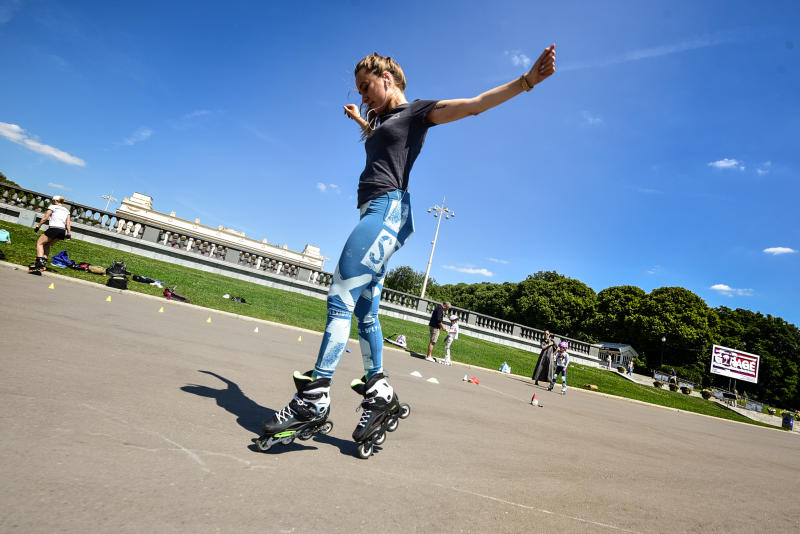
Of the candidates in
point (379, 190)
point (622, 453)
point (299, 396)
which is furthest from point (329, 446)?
point (622, 453)

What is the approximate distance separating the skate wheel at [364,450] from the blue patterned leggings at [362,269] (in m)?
0.47

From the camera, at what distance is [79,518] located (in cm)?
131

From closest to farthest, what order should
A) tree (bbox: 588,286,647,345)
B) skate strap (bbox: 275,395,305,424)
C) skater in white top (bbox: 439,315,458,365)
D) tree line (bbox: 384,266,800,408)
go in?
1. skate strap (bbox: 275,395,305,424)
2. skater in white top (bbox: 439,315,458,365)
3. tree line (bbox: 384,266,800,408)
4. tree (bbox: 588,286,647,345)

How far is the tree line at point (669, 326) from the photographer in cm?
5494

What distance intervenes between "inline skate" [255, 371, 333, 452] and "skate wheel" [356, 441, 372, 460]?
28 centimetres

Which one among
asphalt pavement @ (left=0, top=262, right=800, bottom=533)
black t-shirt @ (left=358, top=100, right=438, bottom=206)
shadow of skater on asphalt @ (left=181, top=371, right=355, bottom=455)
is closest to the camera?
asphalt pavement @ (left=0, top=262, right=800, bottom=533)

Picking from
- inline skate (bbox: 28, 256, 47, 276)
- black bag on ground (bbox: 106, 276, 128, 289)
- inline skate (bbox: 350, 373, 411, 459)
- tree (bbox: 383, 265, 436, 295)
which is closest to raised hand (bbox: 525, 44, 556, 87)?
inline skate (bbox: 350, 373, 411, 459)

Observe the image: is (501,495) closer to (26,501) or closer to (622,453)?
(26,501)

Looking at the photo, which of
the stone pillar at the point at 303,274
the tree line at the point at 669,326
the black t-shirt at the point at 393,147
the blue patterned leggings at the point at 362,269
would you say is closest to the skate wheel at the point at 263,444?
the blue patterned leggings at the point at 362,269

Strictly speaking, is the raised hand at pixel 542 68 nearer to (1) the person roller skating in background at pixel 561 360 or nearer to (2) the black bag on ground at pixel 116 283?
(2) the black bag on ground at pixel 116 283

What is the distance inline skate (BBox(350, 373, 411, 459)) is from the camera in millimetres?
Answer: 2605

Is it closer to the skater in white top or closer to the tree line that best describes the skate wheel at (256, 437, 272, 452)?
the skater in white top

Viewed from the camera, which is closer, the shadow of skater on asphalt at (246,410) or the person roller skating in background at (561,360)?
the shadow of skater on asphalt at (246,410)

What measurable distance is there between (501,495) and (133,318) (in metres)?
6.33
